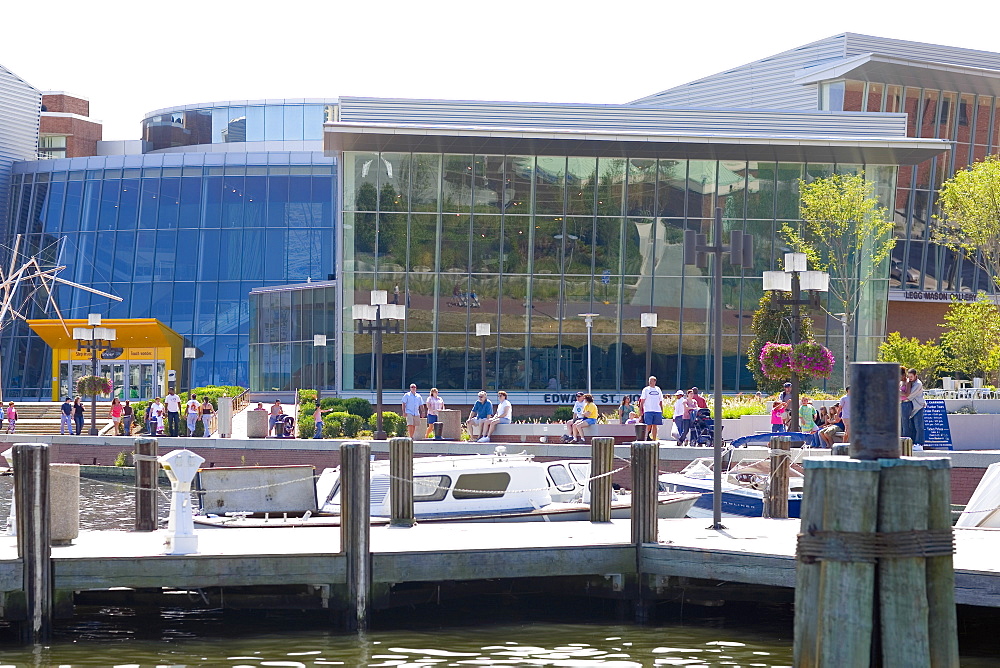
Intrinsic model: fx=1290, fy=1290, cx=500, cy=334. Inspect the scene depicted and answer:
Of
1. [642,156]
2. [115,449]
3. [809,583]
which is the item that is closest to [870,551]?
[809,583]

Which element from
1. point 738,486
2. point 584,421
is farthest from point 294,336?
point 738,486

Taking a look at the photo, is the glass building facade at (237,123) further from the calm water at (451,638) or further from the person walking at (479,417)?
the calm water at (451,638)

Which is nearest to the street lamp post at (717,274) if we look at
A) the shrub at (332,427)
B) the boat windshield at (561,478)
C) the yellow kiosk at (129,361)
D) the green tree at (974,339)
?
the boat windshield at (561,478)

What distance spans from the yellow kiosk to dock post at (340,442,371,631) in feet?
156

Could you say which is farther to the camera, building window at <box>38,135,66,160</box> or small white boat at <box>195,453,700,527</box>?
building window at <box>38,135,66,160</box>

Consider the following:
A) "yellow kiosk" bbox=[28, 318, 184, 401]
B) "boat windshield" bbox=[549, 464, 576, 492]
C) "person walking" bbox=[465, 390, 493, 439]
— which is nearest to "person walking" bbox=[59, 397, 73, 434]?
"person walking" bbox=[465, 390, 493, 439]

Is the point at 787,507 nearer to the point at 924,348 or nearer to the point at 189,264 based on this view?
the point at 924,348

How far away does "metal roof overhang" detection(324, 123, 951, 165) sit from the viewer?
135 ft

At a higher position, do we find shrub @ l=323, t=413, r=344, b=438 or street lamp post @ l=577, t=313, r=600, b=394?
street lamp post @ l=577, t=313, r=600, b=394

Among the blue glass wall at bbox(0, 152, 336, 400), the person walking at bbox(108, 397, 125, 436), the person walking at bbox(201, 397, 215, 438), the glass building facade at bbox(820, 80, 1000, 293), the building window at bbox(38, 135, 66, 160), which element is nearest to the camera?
the person walking at bbox(201, 397, 215, 438)

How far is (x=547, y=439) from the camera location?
107ft

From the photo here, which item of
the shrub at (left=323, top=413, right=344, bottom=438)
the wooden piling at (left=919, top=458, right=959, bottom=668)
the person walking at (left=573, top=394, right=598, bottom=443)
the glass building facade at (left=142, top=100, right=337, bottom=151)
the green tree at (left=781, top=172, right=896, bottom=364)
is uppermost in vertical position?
the glass building facade at (left=142, top=100, right=337, bottom=151)

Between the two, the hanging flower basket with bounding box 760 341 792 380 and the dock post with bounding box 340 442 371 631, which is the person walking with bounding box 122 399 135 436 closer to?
the hanging flower basket with bounding box 760 341 792 380

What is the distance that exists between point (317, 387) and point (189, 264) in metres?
20.0
